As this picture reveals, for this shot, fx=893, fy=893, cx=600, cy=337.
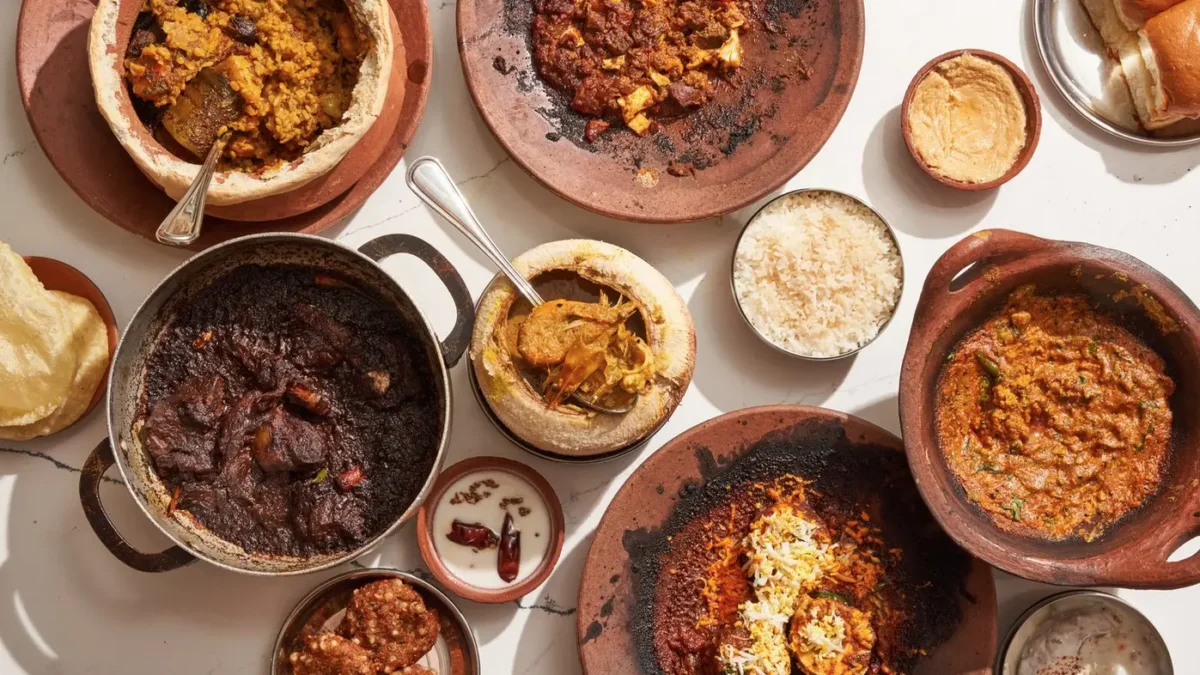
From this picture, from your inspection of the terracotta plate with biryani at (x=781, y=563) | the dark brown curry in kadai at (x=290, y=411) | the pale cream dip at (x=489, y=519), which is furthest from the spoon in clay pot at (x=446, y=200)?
the terracotta plate with biryani at (x=781, y=563)

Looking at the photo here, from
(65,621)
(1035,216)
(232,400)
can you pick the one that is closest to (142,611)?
(65,621)

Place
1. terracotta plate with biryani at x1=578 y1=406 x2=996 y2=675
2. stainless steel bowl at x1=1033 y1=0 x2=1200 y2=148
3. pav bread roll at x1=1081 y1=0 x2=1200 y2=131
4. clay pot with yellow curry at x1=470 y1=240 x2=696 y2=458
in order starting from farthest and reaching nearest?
stainless steel bowl at x1=1033 y1=0 x2=1200 y2=148 → pav bread roll at x1=1081 y1=0 x2=1200 y2=131 → terracotta plate with biryani at x1=578 y1=406 x2=996 y2=675 → clay pot with yellow curry at x1=470 y1=240 x2=696 y2=458

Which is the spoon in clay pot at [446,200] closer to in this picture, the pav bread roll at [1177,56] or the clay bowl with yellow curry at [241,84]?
the clay bowl with yellow curry at [241,84]

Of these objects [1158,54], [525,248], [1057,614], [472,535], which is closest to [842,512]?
[1057,614]

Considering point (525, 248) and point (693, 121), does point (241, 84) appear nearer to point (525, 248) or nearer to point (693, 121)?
point (525, 248)

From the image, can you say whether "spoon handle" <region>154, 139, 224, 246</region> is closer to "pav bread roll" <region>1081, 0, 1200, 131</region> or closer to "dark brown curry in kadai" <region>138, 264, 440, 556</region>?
"dark brown curry in kadai" <region>138, 264, 440, 556</region>

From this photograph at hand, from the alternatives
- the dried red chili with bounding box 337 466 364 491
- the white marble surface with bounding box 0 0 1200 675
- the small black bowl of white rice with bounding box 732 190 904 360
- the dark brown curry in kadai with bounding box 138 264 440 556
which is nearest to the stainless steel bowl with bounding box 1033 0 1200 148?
the white marble surface with bounding box 0 0 1200 675
